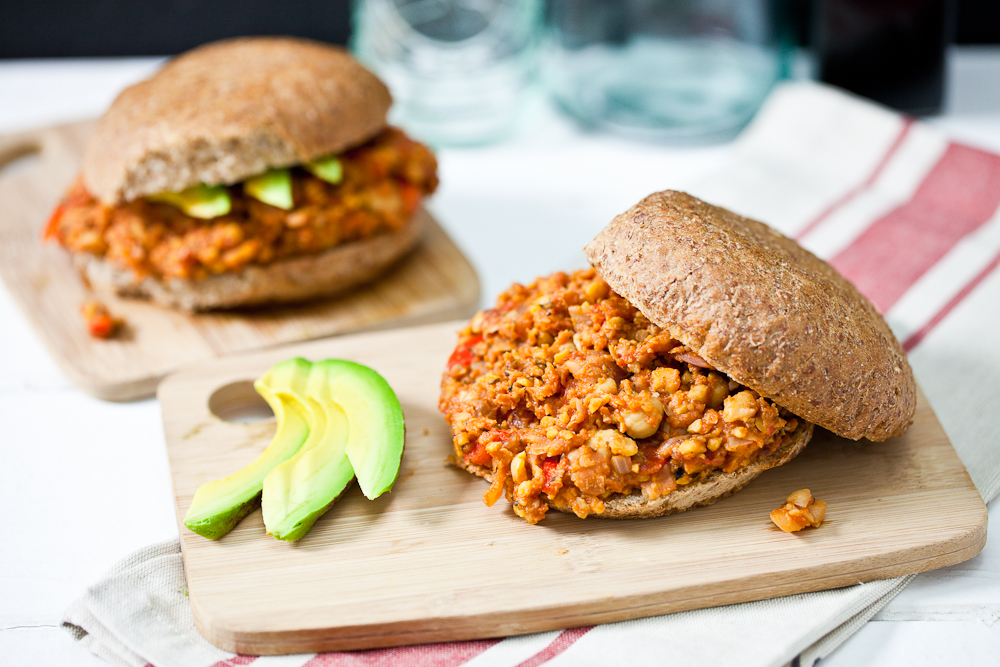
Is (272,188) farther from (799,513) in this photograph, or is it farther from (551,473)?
(799,513)

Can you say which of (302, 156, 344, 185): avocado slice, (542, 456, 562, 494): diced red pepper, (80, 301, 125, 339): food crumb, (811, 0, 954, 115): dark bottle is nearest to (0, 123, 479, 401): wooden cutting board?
(80, 301, 125, 339): food crumb

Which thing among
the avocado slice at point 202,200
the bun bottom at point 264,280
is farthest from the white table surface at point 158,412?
the avocado slice at point 202,200

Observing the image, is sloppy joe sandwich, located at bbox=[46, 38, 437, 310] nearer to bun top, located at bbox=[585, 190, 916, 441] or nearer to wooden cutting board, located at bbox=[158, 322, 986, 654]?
wooden cutting board, located at bbox=[158, 322, 986, 654]

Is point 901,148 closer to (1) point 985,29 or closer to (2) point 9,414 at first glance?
(1) point 985,29

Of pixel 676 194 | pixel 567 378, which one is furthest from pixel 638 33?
pixel 567 378

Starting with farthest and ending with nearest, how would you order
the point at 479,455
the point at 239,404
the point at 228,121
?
the point at 228,121, the point at 239,404, the point at 479,455

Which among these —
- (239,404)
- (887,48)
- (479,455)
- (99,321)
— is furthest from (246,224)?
(887,48)
